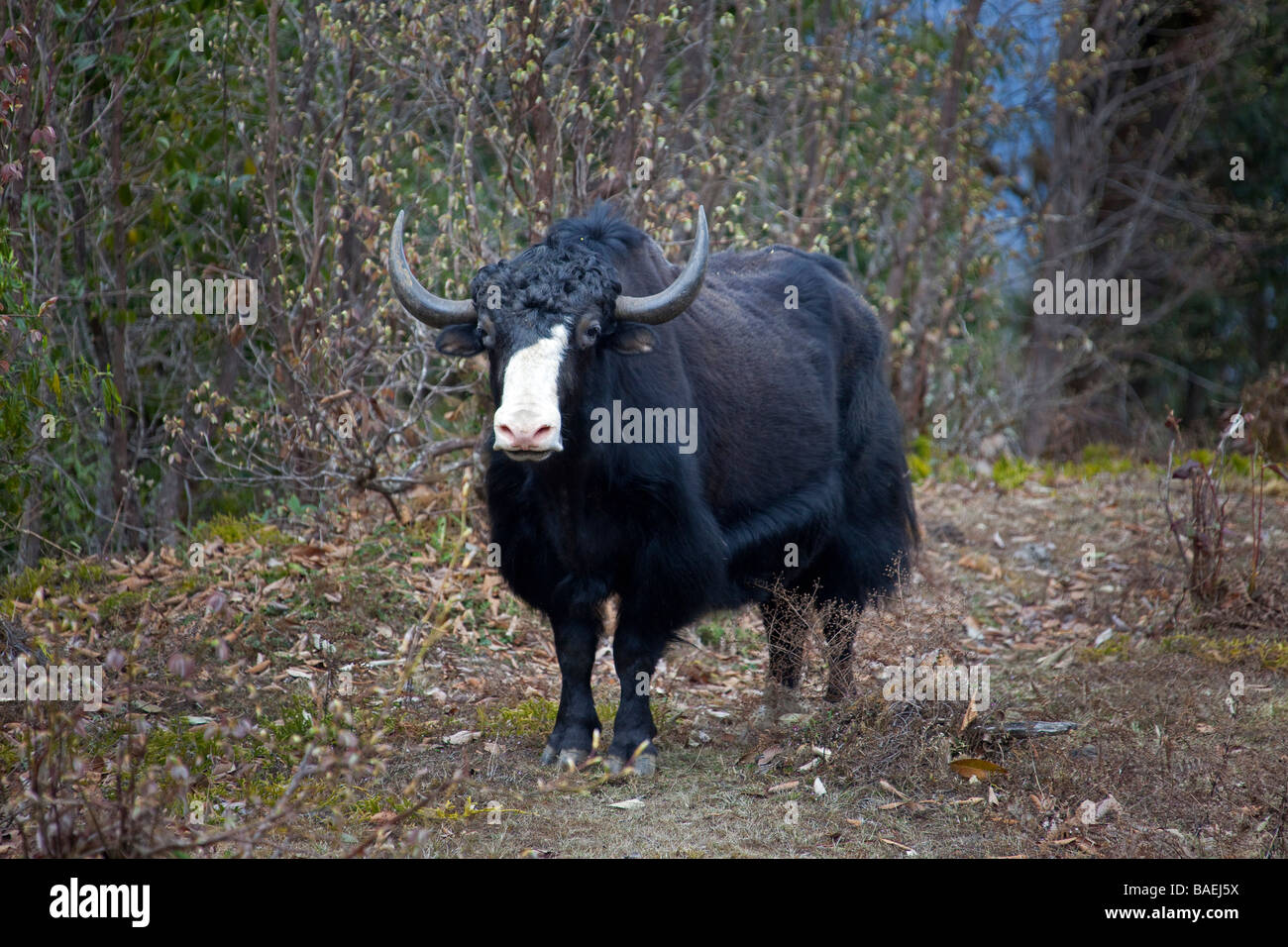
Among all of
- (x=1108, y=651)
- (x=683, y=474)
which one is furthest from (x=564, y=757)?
(x=1108, y=651)

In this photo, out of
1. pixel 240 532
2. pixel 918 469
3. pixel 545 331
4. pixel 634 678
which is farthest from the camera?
pixel 918 469

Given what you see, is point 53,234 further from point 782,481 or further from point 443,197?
point 782,481

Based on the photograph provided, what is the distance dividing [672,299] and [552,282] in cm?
52

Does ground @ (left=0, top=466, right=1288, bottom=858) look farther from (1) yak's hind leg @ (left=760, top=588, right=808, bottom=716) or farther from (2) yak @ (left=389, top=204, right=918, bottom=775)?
(2) yak @ (left=389, top=204, right=918, bottom=775)

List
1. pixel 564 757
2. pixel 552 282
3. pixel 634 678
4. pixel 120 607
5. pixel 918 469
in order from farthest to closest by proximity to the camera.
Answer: pixel 918 469 → pixel 120 607 → pixel 634 678 → pixel 564 757 → pixel 552 282

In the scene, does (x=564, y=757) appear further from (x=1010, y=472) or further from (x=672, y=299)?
(x=1010, y=472)

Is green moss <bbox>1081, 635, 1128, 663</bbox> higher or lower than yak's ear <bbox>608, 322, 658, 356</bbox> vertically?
lower

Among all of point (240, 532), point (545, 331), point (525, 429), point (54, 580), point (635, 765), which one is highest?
point (545, 331)

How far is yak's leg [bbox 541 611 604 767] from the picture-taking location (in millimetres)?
5480

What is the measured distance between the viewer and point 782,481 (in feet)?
20.9

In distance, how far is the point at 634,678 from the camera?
5.53 m

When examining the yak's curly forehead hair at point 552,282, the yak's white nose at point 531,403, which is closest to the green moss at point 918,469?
the yak's curly forehead hair at point 552,282

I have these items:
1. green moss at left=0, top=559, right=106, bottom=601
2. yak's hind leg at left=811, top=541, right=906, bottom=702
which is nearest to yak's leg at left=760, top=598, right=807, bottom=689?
yak's hind leg at left=811, top=541, right=906, bottom=702

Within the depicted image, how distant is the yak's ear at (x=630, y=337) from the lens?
5.25m
